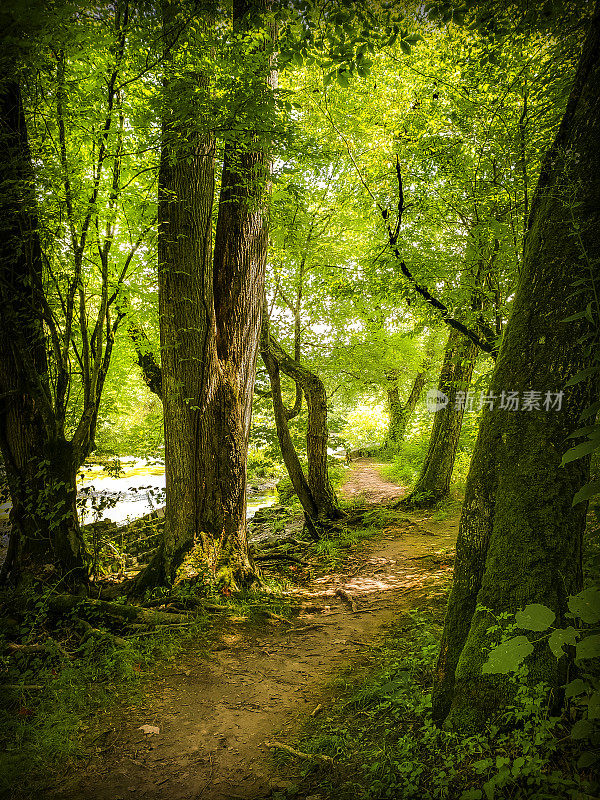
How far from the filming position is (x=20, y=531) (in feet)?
14.5

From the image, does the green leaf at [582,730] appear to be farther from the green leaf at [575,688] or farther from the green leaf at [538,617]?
the green leaf at [538,617]

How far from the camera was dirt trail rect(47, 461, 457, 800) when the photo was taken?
2.46m

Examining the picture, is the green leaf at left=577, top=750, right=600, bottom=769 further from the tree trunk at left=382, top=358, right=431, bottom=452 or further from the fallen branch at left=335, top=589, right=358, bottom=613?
the tree trunk at left=382, top=358, right=431, bottom=452

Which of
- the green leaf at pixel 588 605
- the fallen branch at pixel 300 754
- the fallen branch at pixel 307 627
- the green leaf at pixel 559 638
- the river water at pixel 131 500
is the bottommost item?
the river water at pixel 131 500

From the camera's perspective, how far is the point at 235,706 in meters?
3.21

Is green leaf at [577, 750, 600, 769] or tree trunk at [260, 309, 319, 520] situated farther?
tree trunk at [260, 309, 319, 520]

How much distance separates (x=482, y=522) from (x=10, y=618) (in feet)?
14.6

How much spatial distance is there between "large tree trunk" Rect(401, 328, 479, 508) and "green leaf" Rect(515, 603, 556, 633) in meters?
7.50

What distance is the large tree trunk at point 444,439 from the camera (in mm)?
8891

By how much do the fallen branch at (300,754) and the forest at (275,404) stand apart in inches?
0.5

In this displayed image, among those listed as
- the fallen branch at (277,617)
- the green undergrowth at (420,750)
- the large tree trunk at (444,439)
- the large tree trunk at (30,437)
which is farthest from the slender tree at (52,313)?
the large tree trunk at (444,439)

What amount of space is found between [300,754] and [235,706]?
0.87 metres
